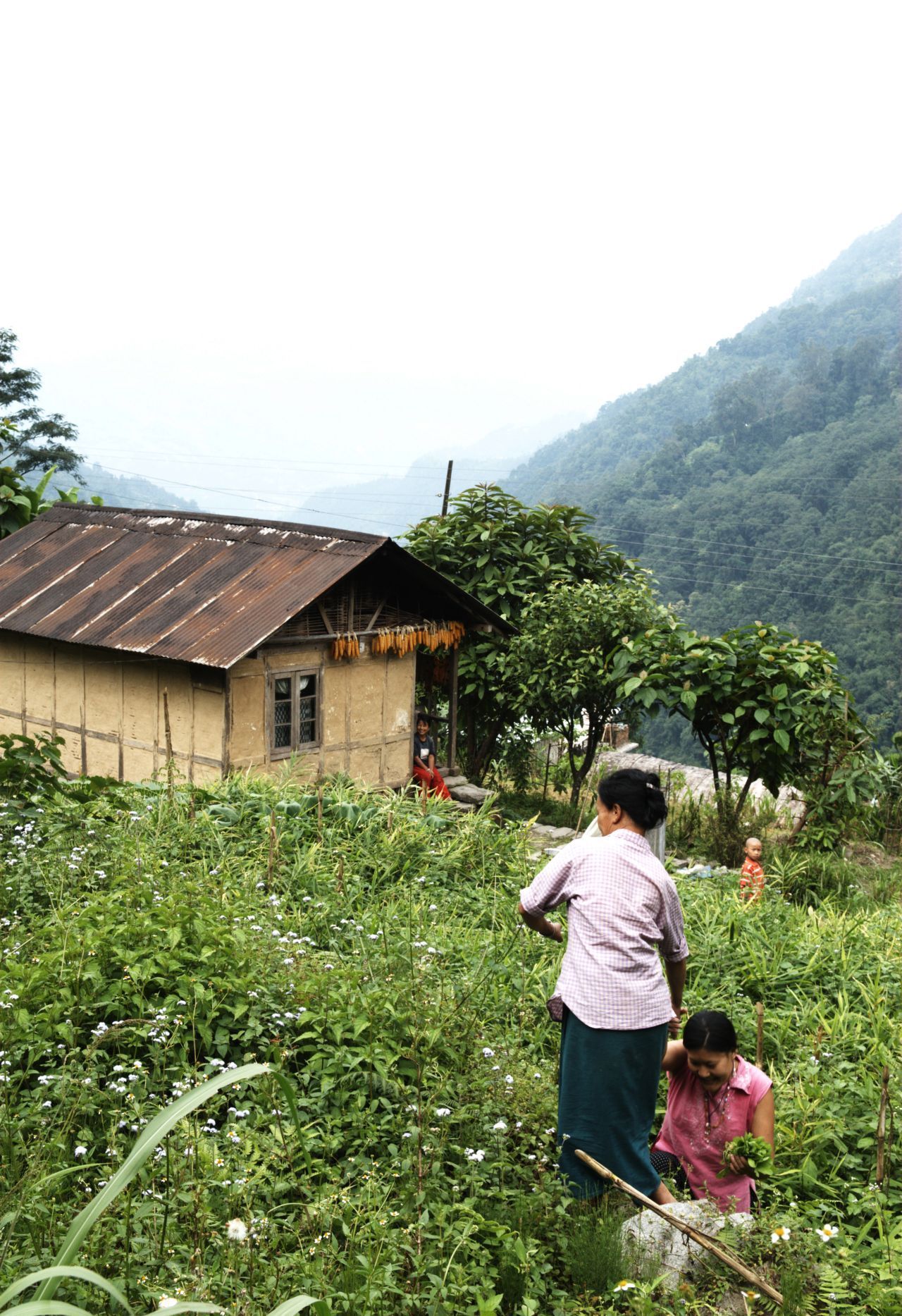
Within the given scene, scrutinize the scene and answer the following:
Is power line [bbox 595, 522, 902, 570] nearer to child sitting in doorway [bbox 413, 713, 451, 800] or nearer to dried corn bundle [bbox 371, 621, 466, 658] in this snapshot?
dried corn bundle [bbox 371, 621, 466, 658]

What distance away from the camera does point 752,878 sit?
846 centimetres

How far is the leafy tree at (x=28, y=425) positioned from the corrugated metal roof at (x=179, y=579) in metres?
26.4

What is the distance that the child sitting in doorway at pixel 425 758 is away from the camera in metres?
13.1

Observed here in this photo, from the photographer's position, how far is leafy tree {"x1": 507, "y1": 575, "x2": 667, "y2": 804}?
46.1ft

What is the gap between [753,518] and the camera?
56.4 m

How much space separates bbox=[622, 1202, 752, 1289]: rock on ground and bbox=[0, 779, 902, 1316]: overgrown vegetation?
70 millimetres

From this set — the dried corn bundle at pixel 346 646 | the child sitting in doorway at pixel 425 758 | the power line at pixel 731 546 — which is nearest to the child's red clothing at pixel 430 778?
the child sitting in doorway at pixel 425 758

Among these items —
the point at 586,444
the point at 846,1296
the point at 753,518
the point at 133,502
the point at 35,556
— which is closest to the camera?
the point at 846,1296

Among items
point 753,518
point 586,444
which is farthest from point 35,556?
point 586,444

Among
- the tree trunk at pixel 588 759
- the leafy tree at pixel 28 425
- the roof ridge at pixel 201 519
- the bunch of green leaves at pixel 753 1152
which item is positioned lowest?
the tree trunk at pixel 588 759

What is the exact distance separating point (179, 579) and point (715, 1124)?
10018 mm

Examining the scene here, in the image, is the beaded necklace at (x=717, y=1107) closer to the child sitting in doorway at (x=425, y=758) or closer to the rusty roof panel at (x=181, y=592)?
the rusty roof panel at (x=181, y=592)

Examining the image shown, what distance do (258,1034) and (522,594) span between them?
11656 mm

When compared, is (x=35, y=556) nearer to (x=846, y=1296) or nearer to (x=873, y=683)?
(x=846, y=1296)
